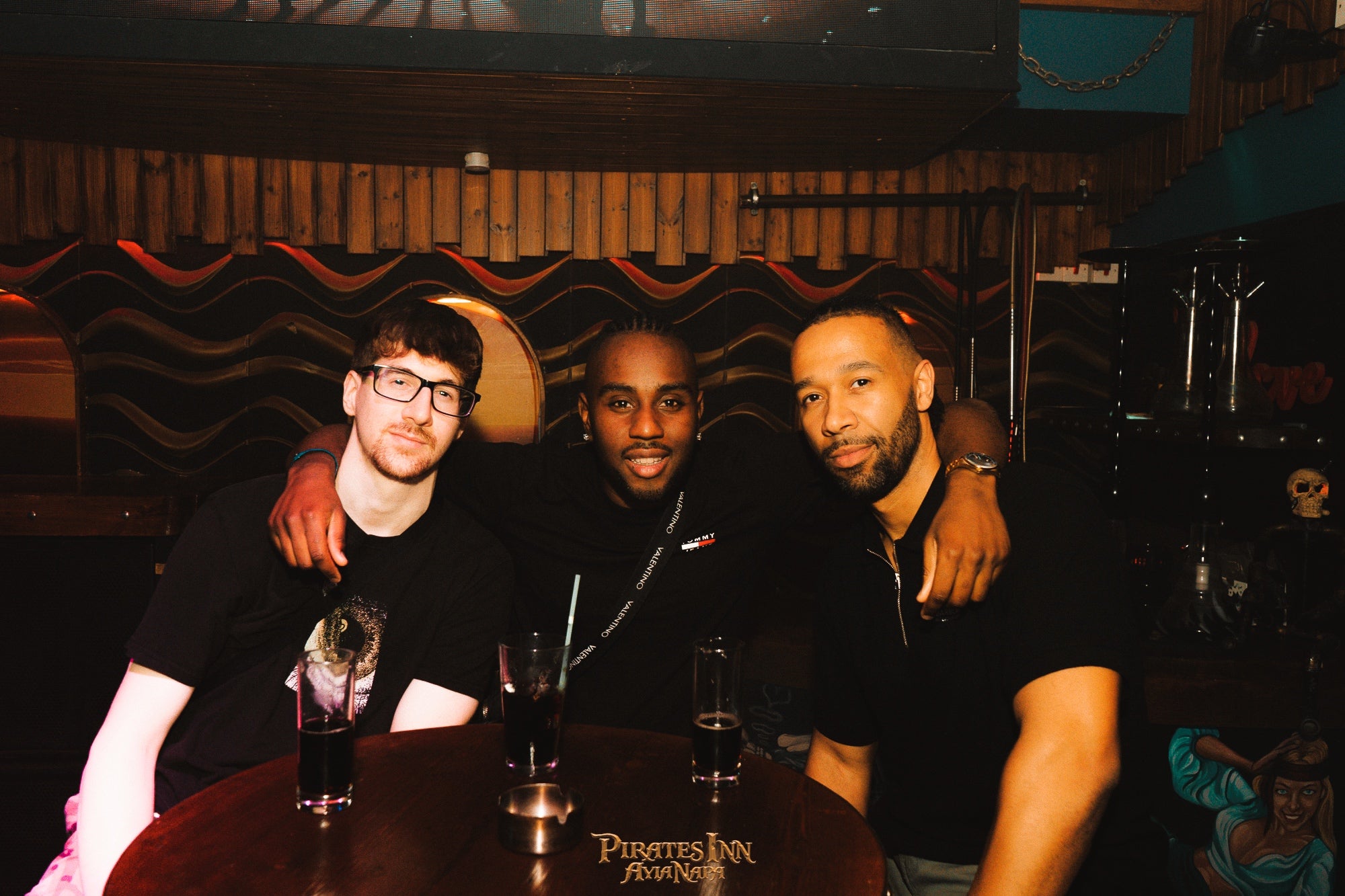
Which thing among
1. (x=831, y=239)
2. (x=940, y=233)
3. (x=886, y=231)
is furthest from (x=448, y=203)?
(x=940, y=233)

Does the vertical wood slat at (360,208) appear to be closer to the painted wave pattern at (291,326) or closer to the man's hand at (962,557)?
the painted wave pattern at (291,326)

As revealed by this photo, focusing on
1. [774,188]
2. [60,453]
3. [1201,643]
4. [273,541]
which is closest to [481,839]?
[273,541]

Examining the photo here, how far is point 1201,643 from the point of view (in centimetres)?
268

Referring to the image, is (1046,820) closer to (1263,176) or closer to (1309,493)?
(1309,493)

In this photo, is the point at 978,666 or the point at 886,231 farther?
the point at 886,231

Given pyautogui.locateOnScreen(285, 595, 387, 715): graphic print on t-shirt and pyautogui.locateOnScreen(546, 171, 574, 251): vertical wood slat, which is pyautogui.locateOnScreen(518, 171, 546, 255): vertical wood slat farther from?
pyautogui.locateOnScreen(285, 595, 387, 715): graphic print on t-shirt

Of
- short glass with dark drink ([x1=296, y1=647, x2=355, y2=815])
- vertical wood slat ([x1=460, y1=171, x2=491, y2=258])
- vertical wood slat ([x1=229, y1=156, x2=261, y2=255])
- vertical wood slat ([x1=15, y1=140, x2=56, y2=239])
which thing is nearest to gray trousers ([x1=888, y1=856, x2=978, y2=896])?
short glass with dark drink ([x1=296, y1=647, x2=355, y2=815])

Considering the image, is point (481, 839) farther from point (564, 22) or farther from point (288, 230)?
point (288, 230)

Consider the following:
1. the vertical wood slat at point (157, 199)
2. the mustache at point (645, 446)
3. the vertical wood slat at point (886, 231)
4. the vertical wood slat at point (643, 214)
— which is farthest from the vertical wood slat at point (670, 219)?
the mustache at point (645, 446)

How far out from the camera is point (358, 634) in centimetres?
200

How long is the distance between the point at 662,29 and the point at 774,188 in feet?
6.85

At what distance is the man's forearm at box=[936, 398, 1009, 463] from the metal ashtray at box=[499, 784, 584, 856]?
1.10 m

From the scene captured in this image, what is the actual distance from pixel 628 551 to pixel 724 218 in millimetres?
3195

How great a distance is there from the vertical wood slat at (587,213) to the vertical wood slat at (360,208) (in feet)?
3.63
